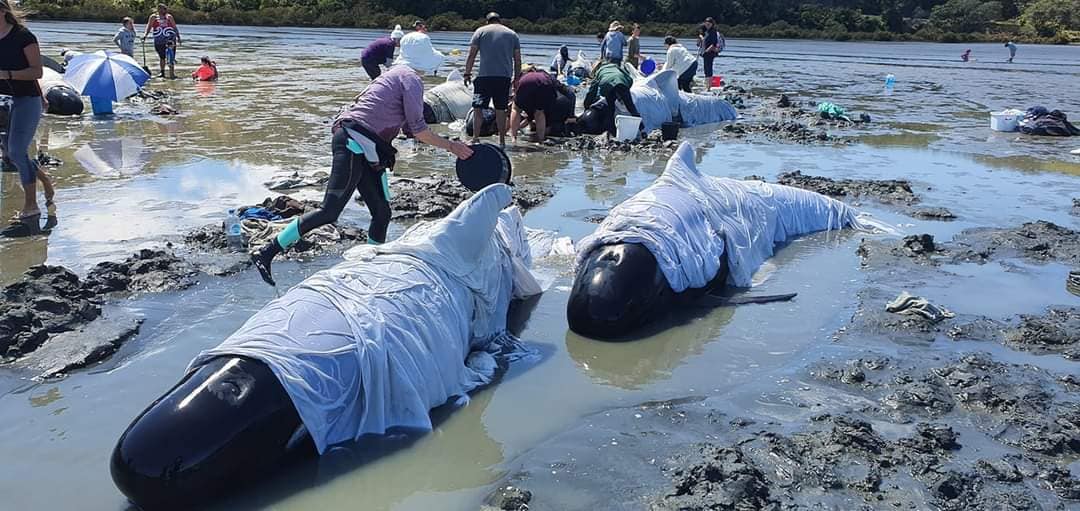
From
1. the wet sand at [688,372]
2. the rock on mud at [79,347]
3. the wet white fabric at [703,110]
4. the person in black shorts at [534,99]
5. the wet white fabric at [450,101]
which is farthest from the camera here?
the wet white fabric at [703,110]

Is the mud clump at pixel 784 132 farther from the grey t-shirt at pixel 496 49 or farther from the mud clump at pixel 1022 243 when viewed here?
the mud clump at pixel 1022 243

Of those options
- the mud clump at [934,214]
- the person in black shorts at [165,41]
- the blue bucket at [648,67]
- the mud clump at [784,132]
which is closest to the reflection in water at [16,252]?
the mud clump at [934,214]

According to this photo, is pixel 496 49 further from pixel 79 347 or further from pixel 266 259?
pixel 79 347

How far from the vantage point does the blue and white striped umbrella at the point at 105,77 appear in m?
15.4

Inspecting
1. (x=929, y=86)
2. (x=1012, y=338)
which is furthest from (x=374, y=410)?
(x=929, y=86)

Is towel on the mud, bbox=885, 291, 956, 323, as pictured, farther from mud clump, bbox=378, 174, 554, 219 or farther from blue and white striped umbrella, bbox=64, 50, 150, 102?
blue and white striped umbrella, bbox=64, 50, 150, 102

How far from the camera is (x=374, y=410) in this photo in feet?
15.3

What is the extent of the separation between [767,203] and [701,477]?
487 centimetres

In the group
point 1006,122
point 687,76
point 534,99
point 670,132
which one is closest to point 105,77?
point 534,99

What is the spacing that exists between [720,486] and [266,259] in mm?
4097

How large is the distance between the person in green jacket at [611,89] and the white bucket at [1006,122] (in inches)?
291

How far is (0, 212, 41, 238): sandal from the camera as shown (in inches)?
317

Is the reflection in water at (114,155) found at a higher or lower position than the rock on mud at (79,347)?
higher

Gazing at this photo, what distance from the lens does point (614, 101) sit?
1535cm
